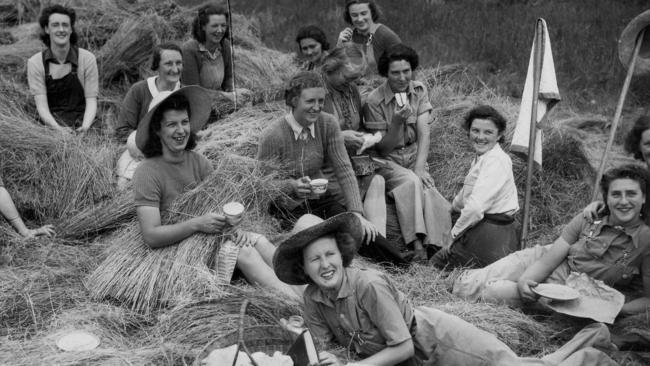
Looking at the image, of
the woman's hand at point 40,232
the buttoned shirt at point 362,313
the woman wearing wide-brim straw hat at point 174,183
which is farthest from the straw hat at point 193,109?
the buttoned shirt at point 362,313

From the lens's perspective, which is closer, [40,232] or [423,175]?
[40,232]

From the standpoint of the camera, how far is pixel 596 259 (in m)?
4.60

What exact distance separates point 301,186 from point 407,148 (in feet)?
3.89

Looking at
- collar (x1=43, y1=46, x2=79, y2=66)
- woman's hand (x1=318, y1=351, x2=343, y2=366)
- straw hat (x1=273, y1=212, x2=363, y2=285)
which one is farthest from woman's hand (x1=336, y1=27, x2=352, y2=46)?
woman's hand (x1=318, y1=351, x2=343, y2=366)

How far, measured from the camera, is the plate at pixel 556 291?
14.7ft

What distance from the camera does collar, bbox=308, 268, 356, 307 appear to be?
364cm

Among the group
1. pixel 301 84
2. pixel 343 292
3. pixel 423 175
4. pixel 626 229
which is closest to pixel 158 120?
pixel 301 84

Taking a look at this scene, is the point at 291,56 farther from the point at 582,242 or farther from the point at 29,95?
the point at 582,242

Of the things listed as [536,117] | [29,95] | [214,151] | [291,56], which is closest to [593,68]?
[291,56]

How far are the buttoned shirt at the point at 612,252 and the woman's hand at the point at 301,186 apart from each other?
4.84 ft

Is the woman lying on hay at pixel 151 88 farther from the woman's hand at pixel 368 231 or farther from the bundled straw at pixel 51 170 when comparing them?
the woman's hand at pixel 368 231

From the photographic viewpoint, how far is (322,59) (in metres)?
6.07

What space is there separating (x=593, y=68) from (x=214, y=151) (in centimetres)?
436

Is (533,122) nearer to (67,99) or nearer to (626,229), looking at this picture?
(626,229)
